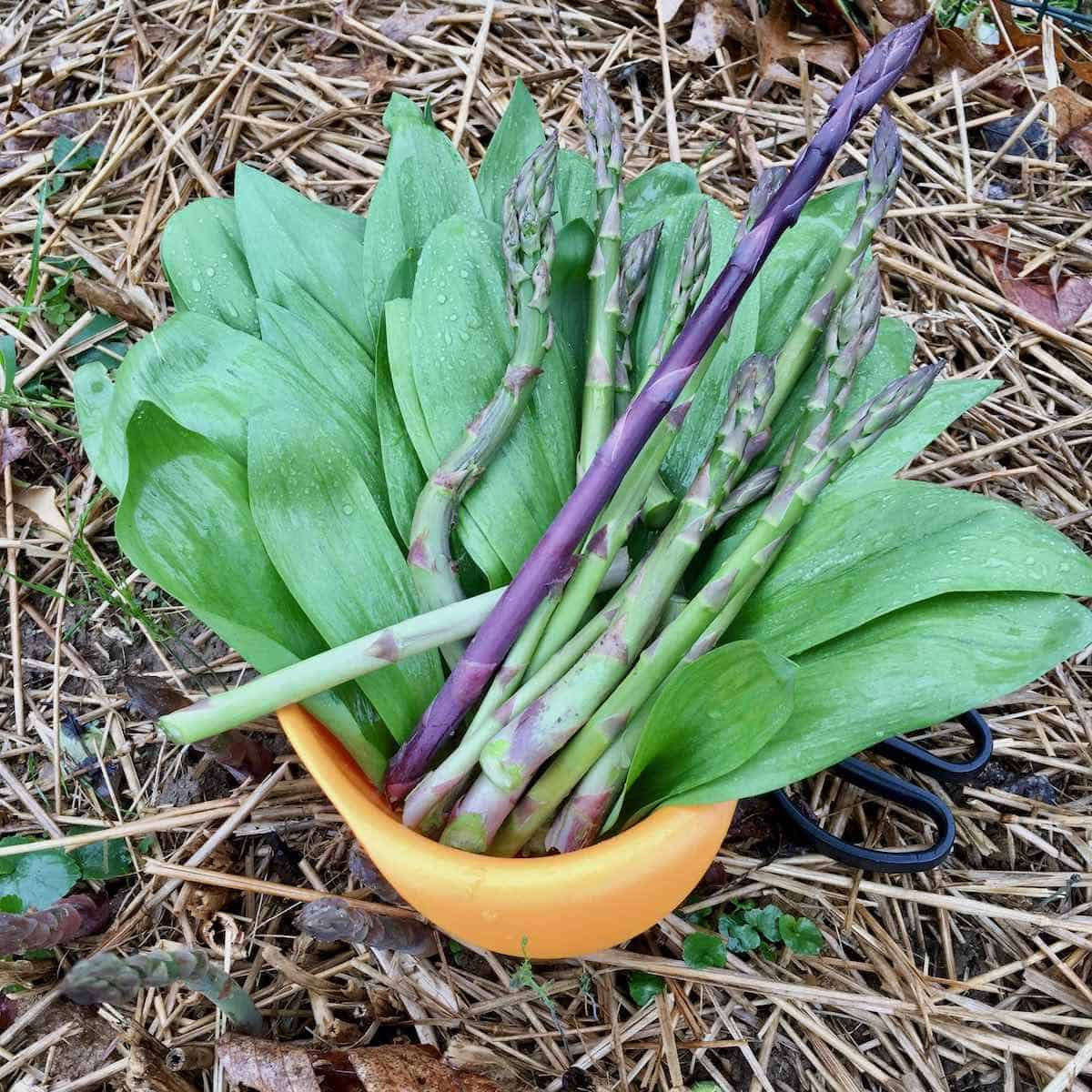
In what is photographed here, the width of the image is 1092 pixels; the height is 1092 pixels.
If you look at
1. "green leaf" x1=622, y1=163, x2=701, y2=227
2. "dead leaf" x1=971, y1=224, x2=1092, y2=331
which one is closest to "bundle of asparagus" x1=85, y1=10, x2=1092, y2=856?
"green leaf" x1=622, y1=163, x2=701, y2=227

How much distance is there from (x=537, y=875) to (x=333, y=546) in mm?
314

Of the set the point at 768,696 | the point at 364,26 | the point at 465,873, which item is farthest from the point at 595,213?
the point at 364,26

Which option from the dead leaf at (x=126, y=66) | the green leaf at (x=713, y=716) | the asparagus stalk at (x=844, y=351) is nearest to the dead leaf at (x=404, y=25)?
the dead leaf at (x=126, y=66)


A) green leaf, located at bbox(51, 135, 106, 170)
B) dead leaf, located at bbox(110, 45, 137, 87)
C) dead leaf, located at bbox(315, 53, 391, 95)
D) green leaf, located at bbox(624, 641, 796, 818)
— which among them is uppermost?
dead leaf, located at bbox(110, 45, 137, 87)

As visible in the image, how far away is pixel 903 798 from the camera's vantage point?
927 millimetres

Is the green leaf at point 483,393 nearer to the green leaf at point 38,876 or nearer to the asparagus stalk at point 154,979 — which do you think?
the asparagus stalk at point 154,979

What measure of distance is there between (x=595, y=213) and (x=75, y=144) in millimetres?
923

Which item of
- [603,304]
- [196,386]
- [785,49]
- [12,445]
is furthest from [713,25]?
[12,445]

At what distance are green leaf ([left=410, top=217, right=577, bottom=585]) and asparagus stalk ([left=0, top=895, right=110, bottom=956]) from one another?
50cm

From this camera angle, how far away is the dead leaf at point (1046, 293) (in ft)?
4.31

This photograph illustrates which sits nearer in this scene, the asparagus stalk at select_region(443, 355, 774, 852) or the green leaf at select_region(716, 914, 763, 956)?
the asparagus stalk at select_region(443, 355, 774, 852)

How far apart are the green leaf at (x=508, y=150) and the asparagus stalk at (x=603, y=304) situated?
4.7 inches

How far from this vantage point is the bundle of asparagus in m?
0.74

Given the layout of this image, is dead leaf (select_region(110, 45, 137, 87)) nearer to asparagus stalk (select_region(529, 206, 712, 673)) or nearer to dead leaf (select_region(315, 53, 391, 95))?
dead leaf (select_region(315, 53, 391, 95))
